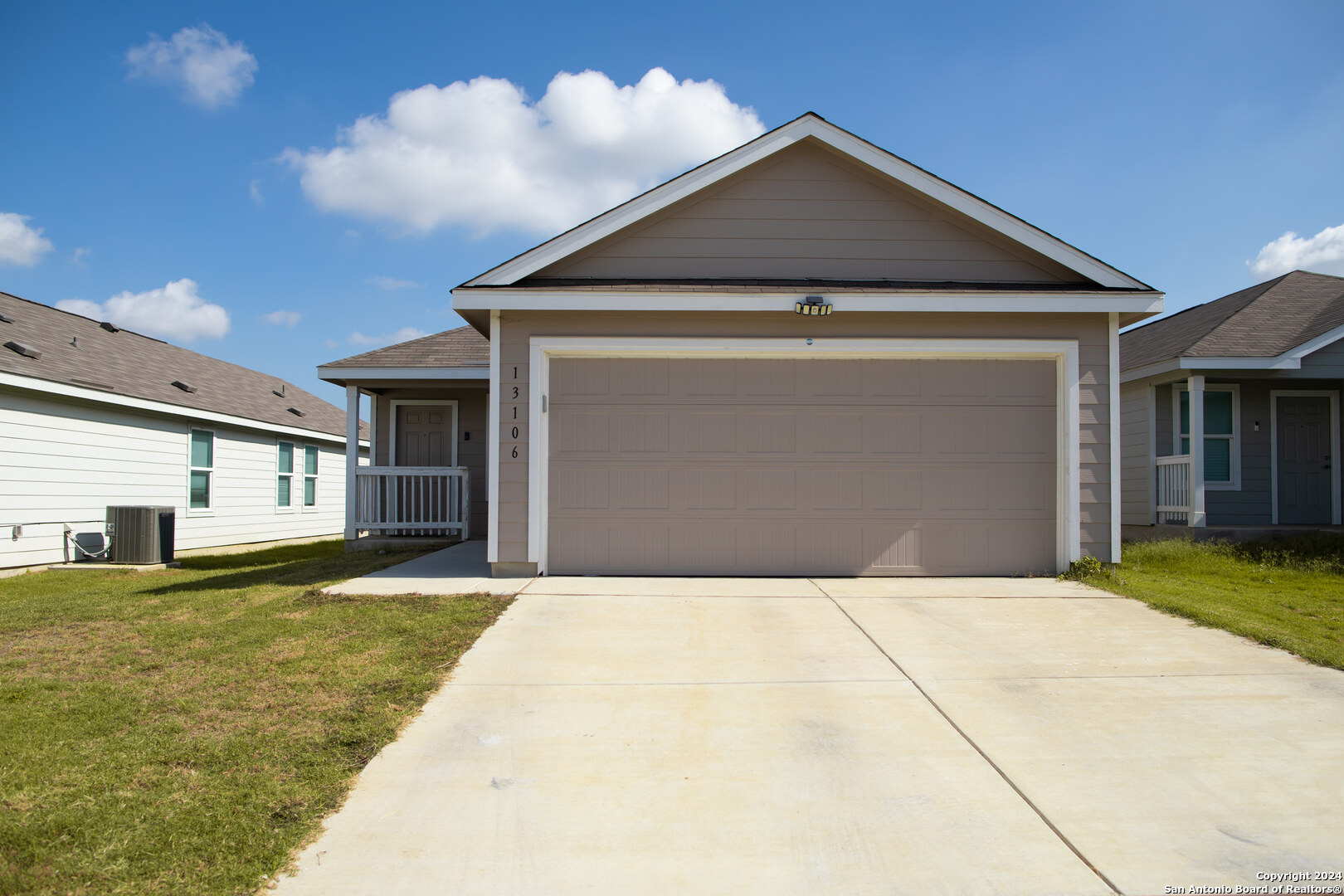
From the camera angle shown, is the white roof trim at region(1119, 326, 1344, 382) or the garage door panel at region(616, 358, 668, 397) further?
the white roof trim at region(1119, 326, 1344, 382)

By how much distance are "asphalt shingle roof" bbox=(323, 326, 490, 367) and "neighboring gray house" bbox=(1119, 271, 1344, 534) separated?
34.8 feet

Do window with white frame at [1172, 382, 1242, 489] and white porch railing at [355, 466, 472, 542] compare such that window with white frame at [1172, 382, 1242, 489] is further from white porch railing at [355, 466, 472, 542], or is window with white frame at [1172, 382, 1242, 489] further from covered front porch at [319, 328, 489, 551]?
white porch railing at [355, 466, 472, 542]

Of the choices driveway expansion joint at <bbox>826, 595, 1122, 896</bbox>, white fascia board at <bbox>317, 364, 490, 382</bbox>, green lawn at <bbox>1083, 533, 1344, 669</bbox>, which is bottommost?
driveway expansion joint at <bbox>826, 595, 1122, 896</bbox>

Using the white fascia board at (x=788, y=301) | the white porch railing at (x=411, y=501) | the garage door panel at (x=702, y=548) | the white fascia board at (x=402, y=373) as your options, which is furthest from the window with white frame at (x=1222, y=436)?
the white porch railing at (x=411, y=501)

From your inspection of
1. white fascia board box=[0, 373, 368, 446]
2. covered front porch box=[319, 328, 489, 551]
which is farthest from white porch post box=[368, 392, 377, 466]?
white fascia board box=[0, 373, 368, 446]

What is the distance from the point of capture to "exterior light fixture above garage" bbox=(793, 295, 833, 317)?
24.7 ft

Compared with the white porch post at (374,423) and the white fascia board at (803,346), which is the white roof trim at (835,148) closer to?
the white fascia board at (803,346)

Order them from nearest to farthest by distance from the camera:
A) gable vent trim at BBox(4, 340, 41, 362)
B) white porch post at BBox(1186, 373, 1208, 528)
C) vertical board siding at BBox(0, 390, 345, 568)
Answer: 1. vertical board siding at BBox(0, 390, 345, 568)
2. gable vent trim at BBox(4, 340, 41, 362)
3. white porch post at BBox(1186, 373, 1208, 528)

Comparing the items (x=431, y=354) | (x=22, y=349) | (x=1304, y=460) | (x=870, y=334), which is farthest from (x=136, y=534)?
(x=1304, y=460)

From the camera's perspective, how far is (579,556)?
7898 millimetres

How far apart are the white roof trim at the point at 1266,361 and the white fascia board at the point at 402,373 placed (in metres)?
10.5

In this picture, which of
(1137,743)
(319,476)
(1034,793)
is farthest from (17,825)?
(319,476)

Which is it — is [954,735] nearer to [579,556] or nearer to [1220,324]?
[579,556]

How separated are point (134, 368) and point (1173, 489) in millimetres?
17520
